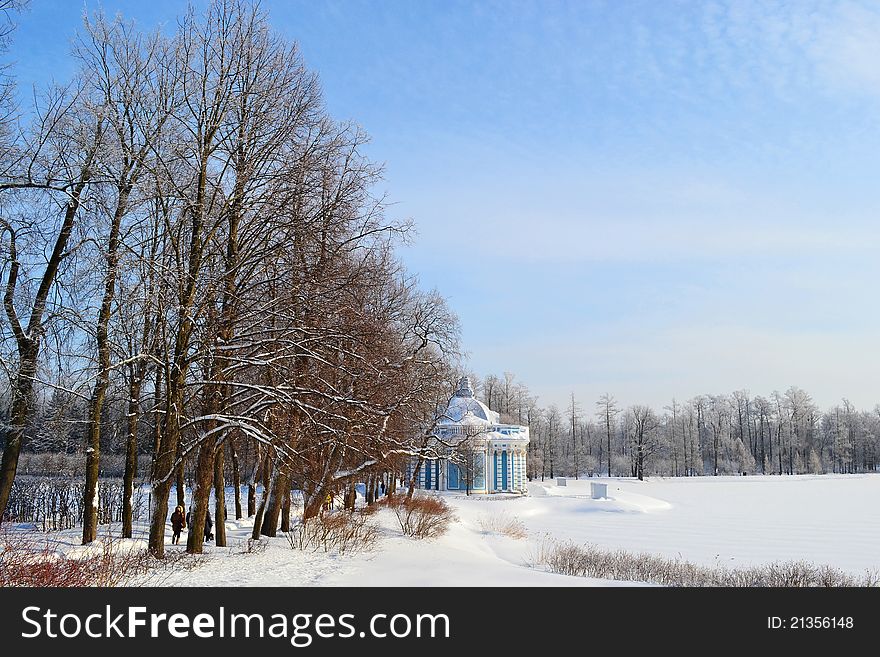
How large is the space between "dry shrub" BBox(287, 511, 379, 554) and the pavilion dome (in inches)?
1265

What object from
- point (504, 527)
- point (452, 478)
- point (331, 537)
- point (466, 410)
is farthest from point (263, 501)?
point (452, 478)

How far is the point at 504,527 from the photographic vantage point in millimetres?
31438

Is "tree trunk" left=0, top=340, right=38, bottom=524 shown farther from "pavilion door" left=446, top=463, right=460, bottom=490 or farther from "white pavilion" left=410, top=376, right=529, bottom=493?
"pavilion door" left=446, top=463, right=460, bottom=490

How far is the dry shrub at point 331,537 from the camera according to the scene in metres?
15.9

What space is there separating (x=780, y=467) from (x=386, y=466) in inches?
3387

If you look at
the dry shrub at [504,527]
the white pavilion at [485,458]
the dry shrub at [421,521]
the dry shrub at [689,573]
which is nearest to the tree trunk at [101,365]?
the dry shrub at [421,521]

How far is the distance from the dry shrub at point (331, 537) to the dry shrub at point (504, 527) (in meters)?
12.3

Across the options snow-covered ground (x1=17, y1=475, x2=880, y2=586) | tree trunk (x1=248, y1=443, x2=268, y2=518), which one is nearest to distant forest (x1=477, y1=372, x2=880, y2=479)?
snow-covered ground (x1=17, y1=475, x2=880, y2=586)

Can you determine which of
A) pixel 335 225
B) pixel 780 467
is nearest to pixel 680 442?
pixel 780 467

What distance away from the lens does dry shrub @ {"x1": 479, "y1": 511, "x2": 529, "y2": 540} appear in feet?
95.9

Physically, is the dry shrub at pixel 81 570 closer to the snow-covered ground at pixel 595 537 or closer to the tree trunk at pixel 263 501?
the snow-covered ground at pixel 595 537

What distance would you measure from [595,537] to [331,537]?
54.2 ft

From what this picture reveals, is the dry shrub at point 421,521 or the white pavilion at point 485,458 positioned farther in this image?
the white pavilion at point 485,458
